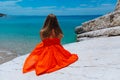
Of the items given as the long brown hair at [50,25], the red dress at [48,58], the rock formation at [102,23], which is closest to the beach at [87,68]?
the red dress at [48,58]

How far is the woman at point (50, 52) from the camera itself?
11789 mm

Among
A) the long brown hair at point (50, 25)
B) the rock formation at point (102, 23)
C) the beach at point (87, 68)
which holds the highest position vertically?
the long brown hair at point (50, 25)

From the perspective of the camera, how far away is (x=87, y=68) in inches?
452

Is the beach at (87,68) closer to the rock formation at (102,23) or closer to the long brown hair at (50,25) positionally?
the long brown hair at (50,25)

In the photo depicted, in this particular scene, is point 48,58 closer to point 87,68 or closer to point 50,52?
→ point 50,52

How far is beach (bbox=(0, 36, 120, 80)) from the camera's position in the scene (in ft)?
35.5

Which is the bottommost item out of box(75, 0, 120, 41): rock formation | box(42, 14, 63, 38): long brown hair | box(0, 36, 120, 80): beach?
box(0, 36, 120, 80): beach

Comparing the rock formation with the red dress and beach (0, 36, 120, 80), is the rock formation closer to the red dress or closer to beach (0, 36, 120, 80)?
beach (0, 36, 120, 80)

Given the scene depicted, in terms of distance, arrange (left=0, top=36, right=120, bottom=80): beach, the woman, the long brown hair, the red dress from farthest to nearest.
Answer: the long brown hair < the woman < the red dress < (left=0, top=36, right=120, bottom=80): beach

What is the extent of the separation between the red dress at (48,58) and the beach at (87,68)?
201 mm

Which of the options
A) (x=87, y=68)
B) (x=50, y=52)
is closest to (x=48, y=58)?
(x=50, y=52)

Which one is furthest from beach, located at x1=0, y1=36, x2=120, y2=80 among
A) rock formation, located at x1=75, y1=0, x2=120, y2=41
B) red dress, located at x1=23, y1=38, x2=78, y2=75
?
rock formation, located at x1=75, y1=0, x2=120, y2=41

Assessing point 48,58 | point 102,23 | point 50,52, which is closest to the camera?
point 48,58

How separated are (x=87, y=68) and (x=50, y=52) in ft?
4.22
